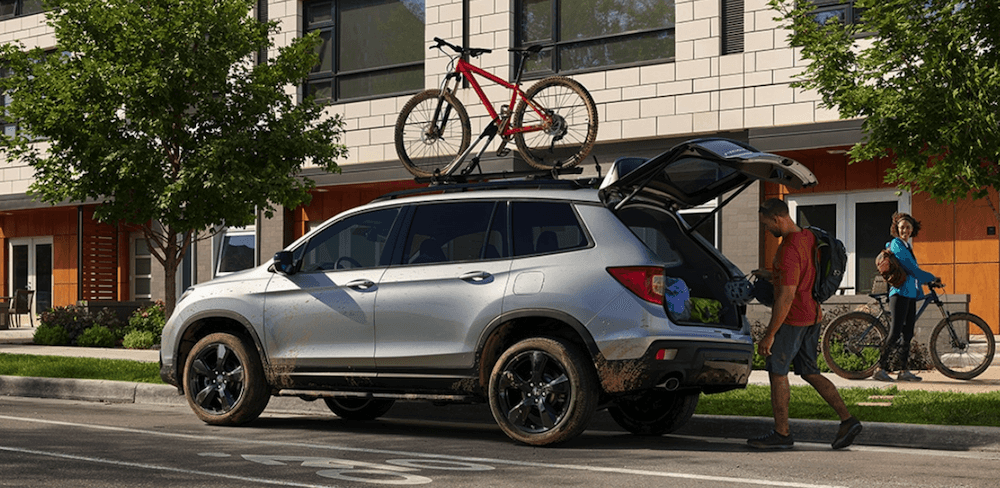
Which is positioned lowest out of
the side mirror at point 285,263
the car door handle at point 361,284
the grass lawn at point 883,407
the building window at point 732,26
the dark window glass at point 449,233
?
the grass lawn at point 883,407

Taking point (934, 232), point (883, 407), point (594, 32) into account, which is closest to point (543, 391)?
point (883, 407)

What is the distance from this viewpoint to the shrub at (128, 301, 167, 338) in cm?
Result: 2098

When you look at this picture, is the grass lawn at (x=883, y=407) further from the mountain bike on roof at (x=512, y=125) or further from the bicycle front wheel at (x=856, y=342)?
the mountain bike on roof at (x=512, y=125)

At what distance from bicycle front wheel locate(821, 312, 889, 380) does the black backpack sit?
4771mm

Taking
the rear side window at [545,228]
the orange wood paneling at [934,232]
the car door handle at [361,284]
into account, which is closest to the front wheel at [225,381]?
the car door handle at [361,284]

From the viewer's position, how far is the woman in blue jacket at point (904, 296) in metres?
12.4

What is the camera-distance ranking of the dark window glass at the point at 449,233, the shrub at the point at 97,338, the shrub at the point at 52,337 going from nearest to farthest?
1. the dark window glass at the point at 449,233
2. the shrub at the point at 97,338
3. the shrub at the point at 52,337

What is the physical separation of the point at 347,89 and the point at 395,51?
1.32 metres

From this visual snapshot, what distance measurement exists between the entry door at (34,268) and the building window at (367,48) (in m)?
12.0

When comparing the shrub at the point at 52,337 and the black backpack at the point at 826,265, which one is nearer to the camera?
the black backpack at the point at 826,265

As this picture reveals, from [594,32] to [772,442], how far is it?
12.7 metres

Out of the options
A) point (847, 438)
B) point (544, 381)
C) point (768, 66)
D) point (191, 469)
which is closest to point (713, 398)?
point (847, 438)

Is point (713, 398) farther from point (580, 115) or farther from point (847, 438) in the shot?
point (580, 115)

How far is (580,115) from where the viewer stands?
12.1 metres
